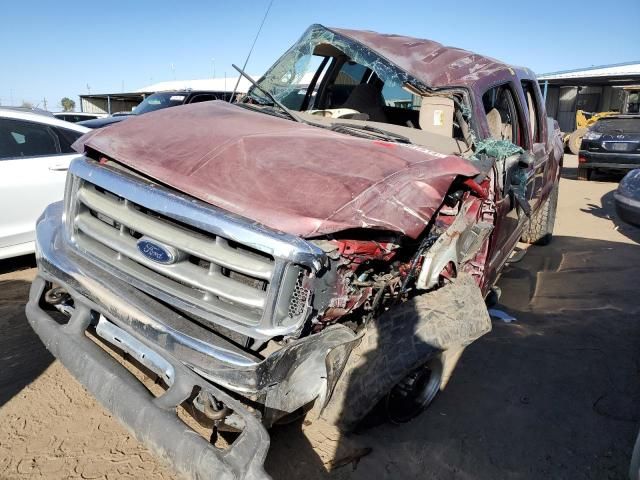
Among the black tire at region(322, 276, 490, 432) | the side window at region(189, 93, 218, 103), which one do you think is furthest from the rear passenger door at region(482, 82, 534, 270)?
the side window at region(189, 93, 218, 103)

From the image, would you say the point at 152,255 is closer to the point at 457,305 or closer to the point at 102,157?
the point at 102,157

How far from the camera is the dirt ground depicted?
2559 millimetres

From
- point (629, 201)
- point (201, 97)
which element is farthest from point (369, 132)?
point (201, 97)

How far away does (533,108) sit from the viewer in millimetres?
5191

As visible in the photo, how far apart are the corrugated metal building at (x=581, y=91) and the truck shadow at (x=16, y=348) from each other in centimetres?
2580

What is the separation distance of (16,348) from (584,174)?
516 inches

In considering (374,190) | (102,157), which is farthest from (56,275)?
(374,190)

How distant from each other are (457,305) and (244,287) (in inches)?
50.9

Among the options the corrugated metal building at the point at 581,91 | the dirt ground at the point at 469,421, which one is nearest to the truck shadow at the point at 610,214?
the dirt ground at the point at 469,421

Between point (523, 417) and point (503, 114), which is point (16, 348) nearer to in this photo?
point (523, 417)

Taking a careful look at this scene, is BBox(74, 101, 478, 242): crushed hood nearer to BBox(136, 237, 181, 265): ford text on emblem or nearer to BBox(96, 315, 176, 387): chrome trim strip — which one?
BBox(136, 237, 181, 265): ford text on emblem

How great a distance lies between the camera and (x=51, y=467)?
247cm

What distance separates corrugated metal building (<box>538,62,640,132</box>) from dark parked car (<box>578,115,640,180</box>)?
14.1 m

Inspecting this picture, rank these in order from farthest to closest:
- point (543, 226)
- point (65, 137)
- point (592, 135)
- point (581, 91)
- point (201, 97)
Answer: point (581, 91) < point (592, 135) < point (201, 97) < point (543, 226) < point (65, 137)
